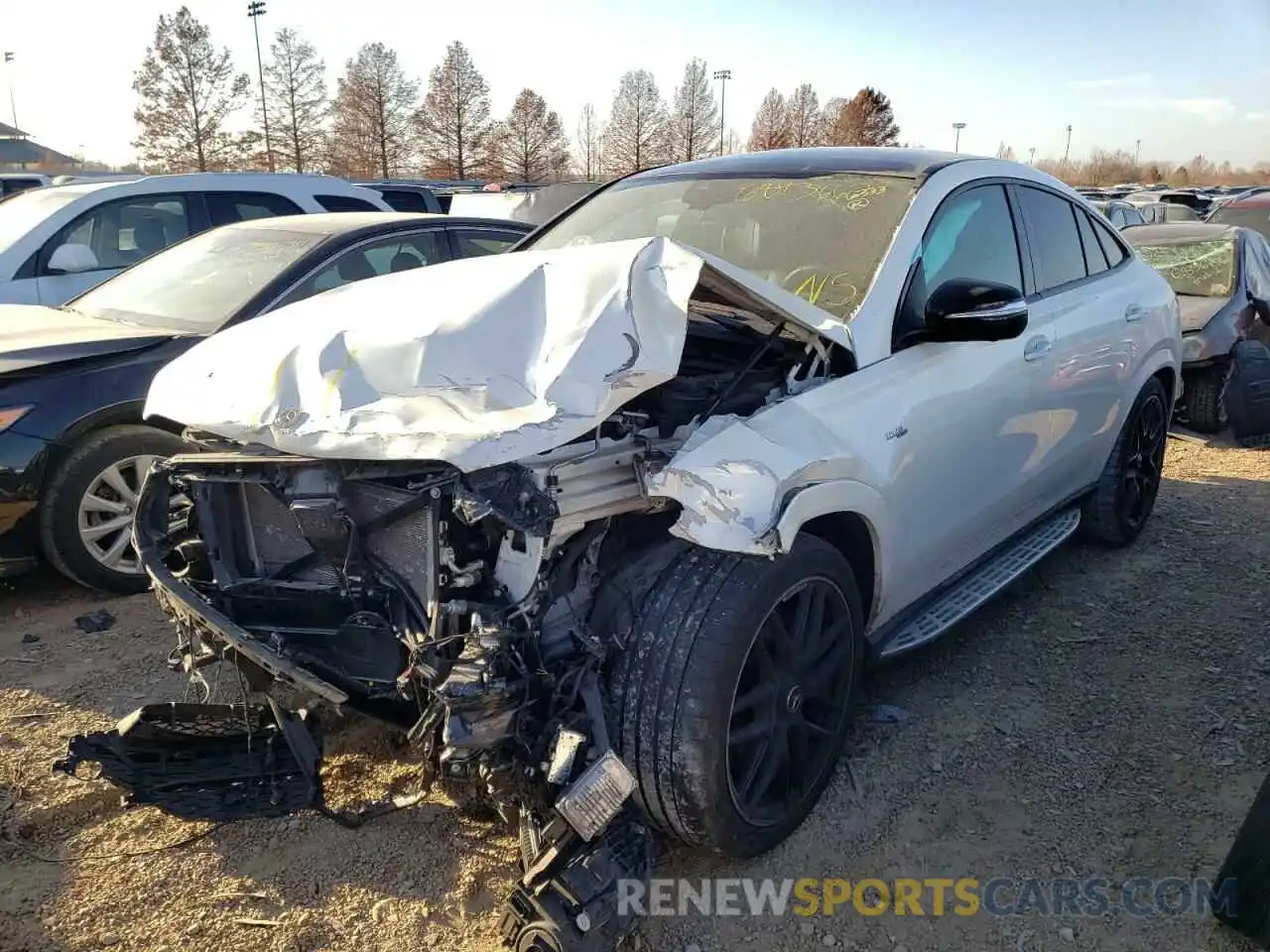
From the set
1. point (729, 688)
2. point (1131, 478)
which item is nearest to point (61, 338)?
point (729, 688)

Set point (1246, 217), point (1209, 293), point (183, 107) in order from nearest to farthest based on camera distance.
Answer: point (1209, 293) → point (1246, 217) → point (183, 107)

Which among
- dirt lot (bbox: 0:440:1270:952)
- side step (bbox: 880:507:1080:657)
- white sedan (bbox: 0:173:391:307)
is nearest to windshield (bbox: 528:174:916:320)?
side step (bbox: 880:507:1080:657)

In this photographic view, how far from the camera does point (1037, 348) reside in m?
3.68

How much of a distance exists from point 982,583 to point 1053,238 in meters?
1.61

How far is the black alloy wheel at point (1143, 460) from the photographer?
15.7 ft

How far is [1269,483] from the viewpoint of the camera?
6211 mm

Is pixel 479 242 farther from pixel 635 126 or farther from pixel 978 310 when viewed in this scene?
pixel 635 126

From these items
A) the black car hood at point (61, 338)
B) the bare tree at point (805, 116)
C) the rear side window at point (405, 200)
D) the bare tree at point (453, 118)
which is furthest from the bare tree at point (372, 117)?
the black car hood at point (61, 338)

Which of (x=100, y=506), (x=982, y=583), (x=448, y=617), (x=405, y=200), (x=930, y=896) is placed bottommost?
(x=930, y=896)

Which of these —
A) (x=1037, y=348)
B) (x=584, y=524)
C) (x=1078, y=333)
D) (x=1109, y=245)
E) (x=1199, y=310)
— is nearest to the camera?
(x=584, y=524)

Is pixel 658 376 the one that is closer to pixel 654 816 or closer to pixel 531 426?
pixel 531 426

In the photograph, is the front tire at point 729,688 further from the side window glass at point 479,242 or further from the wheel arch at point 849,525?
the side window glass at point 479,242

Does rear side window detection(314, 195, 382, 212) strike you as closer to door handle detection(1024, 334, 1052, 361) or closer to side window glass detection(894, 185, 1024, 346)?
side window glass detection(894, 185, 1024, 346)

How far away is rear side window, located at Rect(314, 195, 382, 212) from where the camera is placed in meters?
7.49
